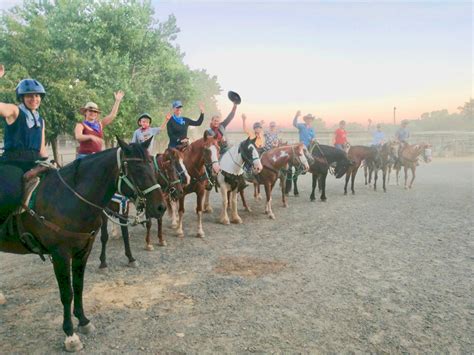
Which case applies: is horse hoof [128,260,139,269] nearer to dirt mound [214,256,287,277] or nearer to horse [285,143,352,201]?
dirt mound [214,256,287,277]

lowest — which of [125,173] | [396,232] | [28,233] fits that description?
[396,232]

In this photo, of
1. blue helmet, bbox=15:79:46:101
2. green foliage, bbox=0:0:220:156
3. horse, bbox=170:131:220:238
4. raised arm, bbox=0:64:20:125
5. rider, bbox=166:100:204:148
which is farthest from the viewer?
green foliage, bbox=0:0:220:156

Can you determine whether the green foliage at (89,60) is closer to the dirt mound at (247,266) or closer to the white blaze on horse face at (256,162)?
the white blaze on horse face at (256,162)

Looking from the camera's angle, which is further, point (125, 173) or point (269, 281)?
point (269, 281)

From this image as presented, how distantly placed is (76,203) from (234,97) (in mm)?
6918

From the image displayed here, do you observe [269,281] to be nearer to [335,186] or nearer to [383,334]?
[383,334]

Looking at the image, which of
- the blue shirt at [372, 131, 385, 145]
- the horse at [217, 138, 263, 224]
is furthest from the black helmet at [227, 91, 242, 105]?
the blue shirt at [372, 131, 385, 145]

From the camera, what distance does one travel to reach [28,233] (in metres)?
3.41

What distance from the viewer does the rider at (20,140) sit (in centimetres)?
339

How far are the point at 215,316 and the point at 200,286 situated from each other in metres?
0.93

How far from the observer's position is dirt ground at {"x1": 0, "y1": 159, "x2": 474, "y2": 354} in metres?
3.59

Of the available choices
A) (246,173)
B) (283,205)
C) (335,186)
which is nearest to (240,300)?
(246,173)

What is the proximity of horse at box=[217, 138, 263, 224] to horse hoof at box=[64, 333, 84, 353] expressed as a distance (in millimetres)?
5647

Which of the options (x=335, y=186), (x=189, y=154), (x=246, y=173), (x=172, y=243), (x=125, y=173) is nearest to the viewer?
(x=125, y=173)
